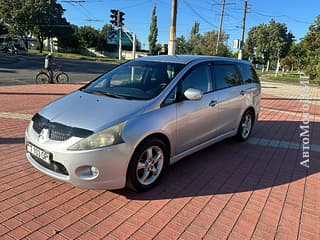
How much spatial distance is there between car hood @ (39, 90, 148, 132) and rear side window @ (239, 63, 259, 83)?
9.82 feet

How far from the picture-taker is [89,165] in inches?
117

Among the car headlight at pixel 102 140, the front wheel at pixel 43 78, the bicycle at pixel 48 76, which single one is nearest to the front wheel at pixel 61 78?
the bicycle at pixel 48 76

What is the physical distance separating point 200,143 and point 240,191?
0.95 metres

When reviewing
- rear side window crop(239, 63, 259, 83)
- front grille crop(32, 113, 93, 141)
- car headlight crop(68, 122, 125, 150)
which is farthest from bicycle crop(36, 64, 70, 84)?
car headlight crop(68, 122, 125, 150)

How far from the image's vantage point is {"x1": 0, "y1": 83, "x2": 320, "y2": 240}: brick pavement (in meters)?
2.82

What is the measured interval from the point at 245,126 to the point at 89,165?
3.87 metres

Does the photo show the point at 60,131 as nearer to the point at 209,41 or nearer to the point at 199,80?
the point at 199,80

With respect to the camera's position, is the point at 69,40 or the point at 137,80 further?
the point at 69,40

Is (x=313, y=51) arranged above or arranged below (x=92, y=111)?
above

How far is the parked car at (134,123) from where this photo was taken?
3.01 meters

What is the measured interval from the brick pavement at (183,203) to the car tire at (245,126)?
75 cm

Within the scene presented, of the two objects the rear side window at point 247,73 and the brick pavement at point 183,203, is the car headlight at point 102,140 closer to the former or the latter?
the brick pavement at point 183,203

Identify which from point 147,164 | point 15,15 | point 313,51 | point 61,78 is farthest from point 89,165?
point 15,15

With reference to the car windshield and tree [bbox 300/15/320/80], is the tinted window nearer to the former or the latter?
the car windshield
